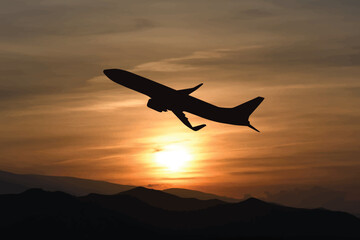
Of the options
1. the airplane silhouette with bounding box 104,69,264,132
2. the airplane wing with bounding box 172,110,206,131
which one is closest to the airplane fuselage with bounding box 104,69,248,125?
the airplane silhouette with bounding box 104,69,264,132

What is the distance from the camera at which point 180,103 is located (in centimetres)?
12056

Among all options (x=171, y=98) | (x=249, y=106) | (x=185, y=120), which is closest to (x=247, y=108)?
(x=249, y=106)

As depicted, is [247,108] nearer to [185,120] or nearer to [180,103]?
[185,120]

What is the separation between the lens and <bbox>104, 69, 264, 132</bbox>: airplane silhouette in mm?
118500

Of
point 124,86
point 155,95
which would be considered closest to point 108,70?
point 124,86

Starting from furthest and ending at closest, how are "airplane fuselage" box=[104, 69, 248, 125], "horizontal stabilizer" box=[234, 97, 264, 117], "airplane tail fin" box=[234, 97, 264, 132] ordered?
1. "horizontal stabilizer" box=[234, 97, 264, 117]
2. "airplane tail fin" box=[234, 97, 264, 132]
3. "airplane fuselage" box=[104, 69, 248, 125]

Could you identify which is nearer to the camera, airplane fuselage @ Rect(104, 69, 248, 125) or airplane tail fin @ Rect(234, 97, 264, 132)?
airplane fuselage @ Rect(104, 69, 248, 125)

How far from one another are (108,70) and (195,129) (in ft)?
86.8

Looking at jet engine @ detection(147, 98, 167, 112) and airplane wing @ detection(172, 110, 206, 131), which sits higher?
jet engine @ detection(147, 98, 167, 112)

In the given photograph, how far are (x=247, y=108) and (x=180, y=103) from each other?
2196cm

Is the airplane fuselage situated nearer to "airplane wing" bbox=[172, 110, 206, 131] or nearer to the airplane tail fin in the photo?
the airplane tail fin

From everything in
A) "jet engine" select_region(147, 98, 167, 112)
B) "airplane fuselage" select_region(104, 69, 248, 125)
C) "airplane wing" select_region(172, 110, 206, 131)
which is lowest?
"airplane wing" select_region(172, 110, 206, 131)

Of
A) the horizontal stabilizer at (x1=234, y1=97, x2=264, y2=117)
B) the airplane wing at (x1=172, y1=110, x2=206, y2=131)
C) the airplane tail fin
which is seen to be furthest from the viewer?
the horizontal stabilizer at (x1=234, y1=97, x2=264, y2=117)

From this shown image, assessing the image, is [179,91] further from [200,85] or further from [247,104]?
[247,104]
